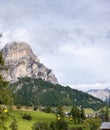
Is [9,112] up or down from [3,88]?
down

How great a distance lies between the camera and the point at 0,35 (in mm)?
33750

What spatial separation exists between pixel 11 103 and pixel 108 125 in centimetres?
10521

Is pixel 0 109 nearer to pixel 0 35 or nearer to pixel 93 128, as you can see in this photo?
pixel 0 35

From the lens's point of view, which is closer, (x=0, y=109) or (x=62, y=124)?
(x=0, y=109)

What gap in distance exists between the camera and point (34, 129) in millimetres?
171625

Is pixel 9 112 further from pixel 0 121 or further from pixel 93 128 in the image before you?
pixel 93 128

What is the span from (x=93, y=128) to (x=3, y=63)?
17029cm

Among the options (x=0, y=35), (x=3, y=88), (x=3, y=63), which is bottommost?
(x=3, y=88)

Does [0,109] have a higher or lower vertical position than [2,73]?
lower

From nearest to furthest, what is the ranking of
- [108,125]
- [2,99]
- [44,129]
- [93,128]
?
1. [2,99]
2. [108,125]
3. [44,129]
4. [93,128]

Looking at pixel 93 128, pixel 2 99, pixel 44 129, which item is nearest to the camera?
pixel 2 99

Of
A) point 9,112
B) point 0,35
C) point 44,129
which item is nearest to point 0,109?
point 9,112

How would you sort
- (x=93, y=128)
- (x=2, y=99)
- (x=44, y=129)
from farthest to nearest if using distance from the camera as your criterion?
(x=93, y=128)
(x=44, y=129)
(x=2, y=99)

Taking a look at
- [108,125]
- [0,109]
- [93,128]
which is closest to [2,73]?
[0,109]
